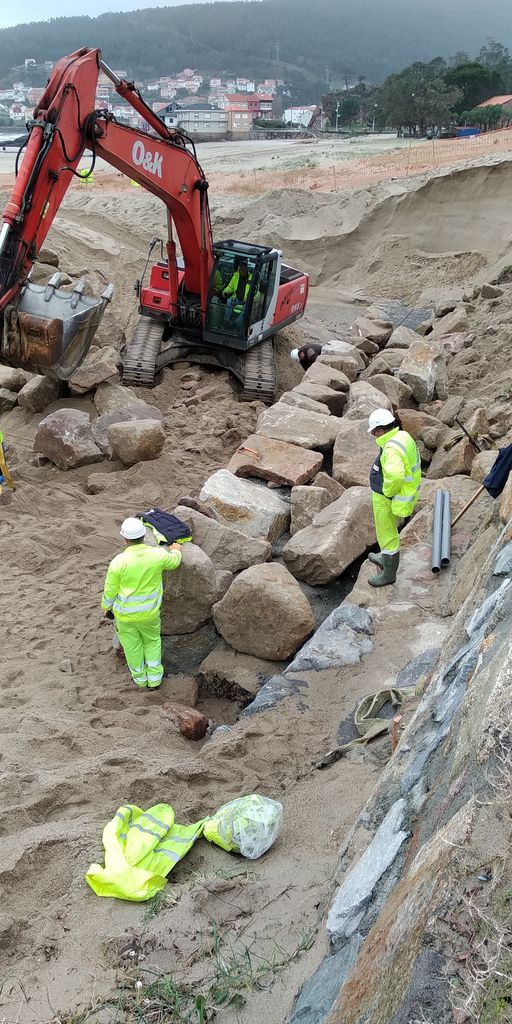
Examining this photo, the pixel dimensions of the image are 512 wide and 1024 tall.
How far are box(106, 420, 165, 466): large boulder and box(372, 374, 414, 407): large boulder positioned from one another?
11.0 feet

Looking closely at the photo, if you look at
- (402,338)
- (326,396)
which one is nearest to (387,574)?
(326,396)

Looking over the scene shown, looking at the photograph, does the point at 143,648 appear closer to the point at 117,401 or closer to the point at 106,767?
the point at 106,767

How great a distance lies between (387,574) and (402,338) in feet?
27.7

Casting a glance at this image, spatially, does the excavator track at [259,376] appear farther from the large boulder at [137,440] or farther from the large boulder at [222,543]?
the large boulder at [222,543]

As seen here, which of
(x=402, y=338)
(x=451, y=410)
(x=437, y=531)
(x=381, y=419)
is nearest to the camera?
(x=381, y=419)

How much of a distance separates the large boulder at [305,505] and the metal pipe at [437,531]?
3.88 ft

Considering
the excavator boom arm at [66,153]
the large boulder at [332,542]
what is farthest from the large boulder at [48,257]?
the large boulder at [332,542]

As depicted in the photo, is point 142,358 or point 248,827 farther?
point 142,358

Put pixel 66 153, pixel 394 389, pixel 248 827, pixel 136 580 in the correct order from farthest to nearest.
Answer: pixel 394 389 < pixel 66 153 < pixel 136 580 < pixel 248 827

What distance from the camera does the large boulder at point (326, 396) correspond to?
10547 mm

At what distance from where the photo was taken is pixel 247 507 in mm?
7672

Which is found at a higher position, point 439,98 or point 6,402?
point 439,98

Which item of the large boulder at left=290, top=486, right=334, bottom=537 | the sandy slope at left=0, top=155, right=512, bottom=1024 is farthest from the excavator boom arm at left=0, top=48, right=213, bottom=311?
the large boulder at left=290, top=486, right=334, bottom=537

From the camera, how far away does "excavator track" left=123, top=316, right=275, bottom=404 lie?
11352 mm
